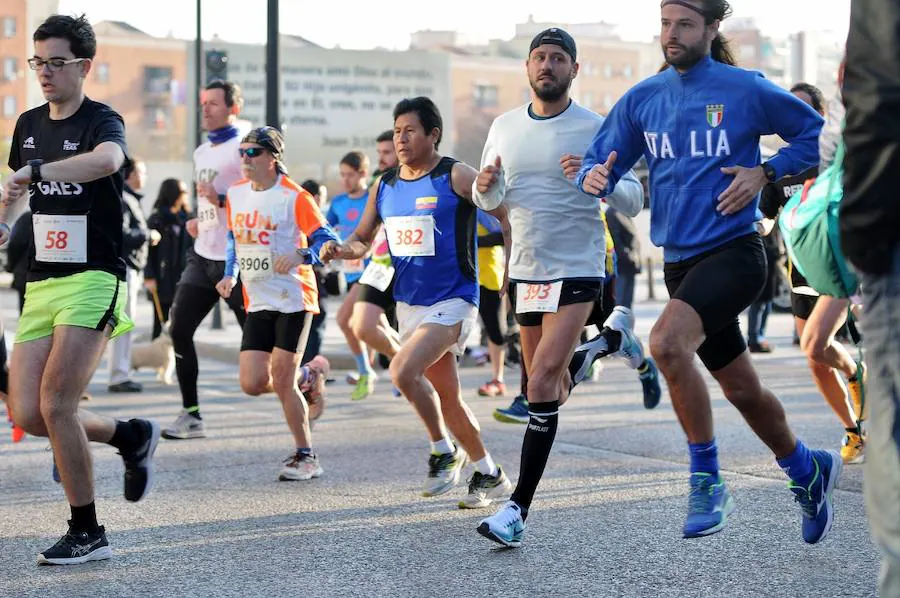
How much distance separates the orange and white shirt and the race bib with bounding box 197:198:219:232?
3.94 ft

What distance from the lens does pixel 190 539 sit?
20.8ft

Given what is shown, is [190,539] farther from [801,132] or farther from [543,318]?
[801,132]

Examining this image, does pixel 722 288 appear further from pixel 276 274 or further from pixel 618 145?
pixel 276 274

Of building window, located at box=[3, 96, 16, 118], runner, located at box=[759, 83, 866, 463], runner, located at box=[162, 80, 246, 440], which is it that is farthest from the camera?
building window, located at box=[3, 96, 16, 118]

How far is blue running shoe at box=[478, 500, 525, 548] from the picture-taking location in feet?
19.3

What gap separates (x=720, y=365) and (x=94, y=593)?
96.9 inches

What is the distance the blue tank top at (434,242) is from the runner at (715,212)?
1.43 meters

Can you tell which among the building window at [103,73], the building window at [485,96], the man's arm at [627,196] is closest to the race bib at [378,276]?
the man's arm at [627,196]

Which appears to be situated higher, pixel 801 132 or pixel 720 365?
pixel 801 132

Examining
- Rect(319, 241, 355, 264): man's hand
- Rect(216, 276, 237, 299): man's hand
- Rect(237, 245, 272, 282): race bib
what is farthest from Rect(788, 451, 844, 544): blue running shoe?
Rect(216, 276, 237, 299): man's hand

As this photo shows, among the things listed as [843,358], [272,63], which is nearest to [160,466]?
[843,358]

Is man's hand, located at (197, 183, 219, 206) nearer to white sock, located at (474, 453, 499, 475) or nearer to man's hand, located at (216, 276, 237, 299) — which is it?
man's hand, located at (216, 276, 237, 299)

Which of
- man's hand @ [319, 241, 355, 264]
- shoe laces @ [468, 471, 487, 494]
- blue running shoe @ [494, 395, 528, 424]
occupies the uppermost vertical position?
man's hand @ [319, 241, 355, 264]

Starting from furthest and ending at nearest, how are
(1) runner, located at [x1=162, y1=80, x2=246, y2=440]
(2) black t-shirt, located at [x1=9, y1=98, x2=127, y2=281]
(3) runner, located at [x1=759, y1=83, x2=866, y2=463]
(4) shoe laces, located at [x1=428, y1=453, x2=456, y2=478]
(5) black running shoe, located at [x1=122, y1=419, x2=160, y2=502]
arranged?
(1) runner, located at [x1=162, y1=80, x2=246, y2=440], (3) runner, located at [x1=759, y1=83, x2=866, y2=463], (4) shoe laces, located at [x1=428, y1=453, x2=456, y2=478], (5) black running shoe, located at [x1=122, y1=419, x2=160, y2=502], (2) black t-shirt, located at [x1=9, y1=98, x2=127, y2=281]
